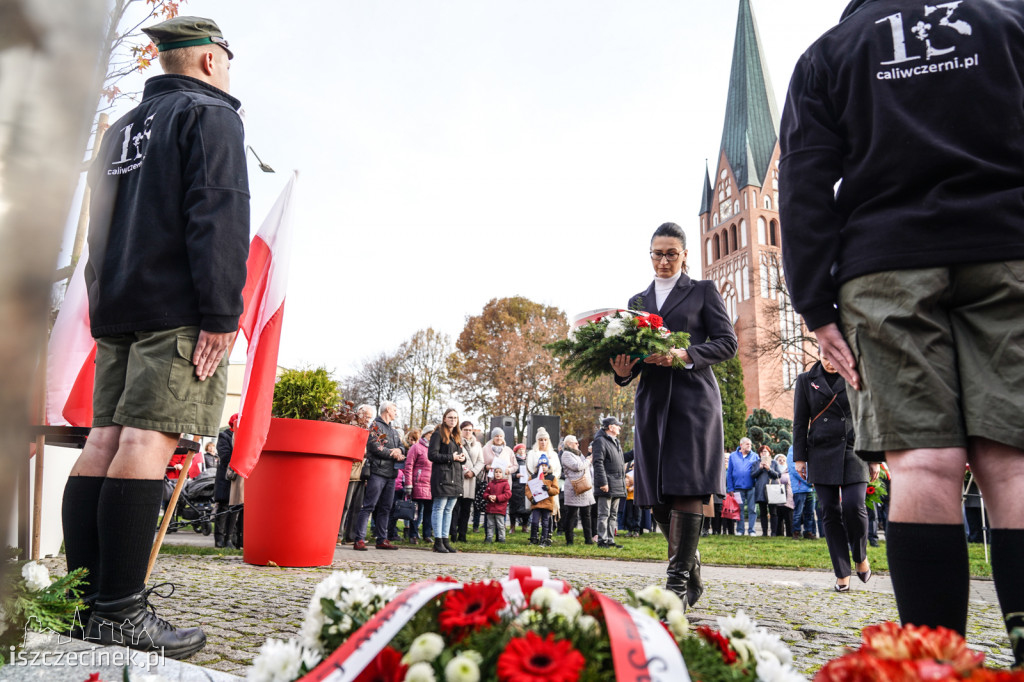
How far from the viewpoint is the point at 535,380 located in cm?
4409

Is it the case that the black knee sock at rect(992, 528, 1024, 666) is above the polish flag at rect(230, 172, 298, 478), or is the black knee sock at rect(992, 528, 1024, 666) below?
below

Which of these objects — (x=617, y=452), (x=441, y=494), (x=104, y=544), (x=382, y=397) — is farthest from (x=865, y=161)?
(x=382, y=397)

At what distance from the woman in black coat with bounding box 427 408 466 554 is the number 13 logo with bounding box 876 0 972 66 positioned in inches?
369

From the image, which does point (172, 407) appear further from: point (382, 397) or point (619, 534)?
Result: point (382, 397)

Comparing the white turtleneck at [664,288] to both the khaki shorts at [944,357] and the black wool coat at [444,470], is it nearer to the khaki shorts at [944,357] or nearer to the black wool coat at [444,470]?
the khaki shorts at [944,357]

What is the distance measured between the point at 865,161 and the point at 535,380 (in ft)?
138

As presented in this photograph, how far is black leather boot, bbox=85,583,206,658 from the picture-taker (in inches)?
98.6

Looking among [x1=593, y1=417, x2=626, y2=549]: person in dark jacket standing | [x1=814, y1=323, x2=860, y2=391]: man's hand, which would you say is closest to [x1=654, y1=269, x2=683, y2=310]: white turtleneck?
[x1=814, y1=323, x2=860, y2=391]: man's hand

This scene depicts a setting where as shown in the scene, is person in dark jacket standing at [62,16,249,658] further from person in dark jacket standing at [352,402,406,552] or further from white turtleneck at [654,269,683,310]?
person in dark jacket standing at [352,402,406,552]

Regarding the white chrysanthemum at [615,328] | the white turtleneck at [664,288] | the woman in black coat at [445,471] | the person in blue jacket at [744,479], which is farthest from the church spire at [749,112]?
the white chrysanthemum at [615,328]

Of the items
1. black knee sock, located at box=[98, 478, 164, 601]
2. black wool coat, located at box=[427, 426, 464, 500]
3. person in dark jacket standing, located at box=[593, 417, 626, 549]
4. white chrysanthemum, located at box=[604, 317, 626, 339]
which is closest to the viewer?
black knee sock, located at box=[98, 478, 164, 601]

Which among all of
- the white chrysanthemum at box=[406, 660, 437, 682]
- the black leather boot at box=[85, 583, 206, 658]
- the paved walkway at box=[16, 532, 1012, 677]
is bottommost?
the paved walkway at box=[16, 532, 1012, 677]

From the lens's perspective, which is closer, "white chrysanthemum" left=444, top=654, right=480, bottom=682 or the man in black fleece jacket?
"white chrysanthemum" left=444, top=654, right=480, bottom=682

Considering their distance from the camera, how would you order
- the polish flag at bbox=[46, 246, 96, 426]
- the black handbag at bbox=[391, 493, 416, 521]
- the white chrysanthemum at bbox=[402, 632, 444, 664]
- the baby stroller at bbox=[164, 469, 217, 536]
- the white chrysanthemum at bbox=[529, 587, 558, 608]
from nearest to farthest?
the white chrysanthemum at bbox=[402, 632, 444, 664], the white chrysanthemum at bbox=[529, 587, 558, 608], the polish flag at bbox=[46, 246, 96, 426], the black handbag at bbox=[391, 493, 416, 521], the baby stroller at bbox=[164, 469, 217, 536]
